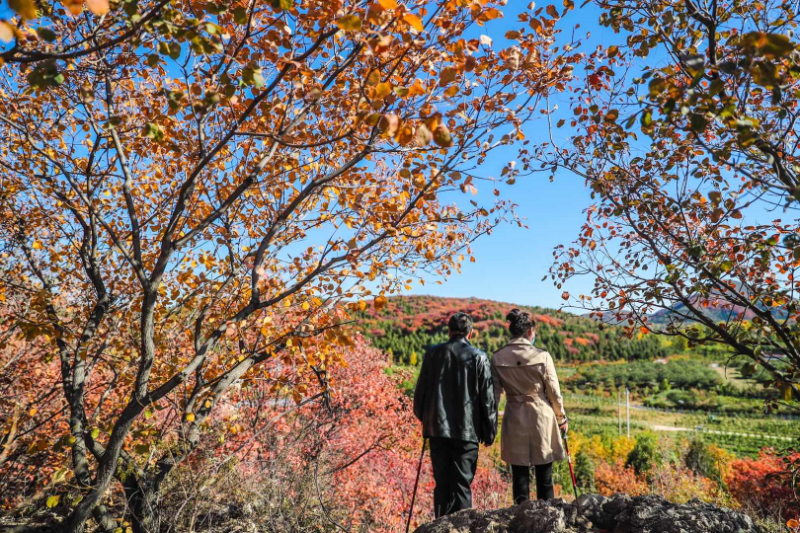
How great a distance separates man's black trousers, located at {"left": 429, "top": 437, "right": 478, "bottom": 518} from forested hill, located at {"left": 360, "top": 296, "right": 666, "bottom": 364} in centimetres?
2397

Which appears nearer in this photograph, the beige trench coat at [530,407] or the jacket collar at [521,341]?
the beige trench coat at [530,407]

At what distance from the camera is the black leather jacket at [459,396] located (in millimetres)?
3717

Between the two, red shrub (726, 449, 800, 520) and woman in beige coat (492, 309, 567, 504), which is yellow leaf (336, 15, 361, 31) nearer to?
woman in beige coat (492, 309, 567, 504)

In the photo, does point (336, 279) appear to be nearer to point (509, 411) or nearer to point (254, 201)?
point (254, 201)

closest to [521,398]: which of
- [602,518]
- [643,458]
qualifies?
[602,518]

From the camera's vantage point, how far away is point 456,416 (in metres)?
3.73

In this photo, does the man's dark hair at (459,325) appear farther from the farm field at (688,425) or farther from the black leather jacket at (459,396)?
the farm field at (688,425)

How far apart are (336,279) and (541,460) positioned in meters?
2.15

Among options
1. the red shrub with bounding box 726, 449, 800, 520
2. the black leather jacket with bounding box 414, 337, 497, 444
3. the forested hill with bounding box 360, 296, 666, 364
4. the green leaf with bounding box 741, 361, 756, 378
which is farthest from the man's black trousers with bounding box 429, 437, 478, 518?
the forested hill with bounding box 360, 296, 666, 364

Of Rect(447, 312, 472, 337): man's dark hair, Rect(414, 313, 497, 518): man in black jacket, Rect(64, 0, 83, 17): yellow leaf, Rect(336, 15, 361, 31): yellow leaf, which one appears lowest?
Rect(414, 313, 497, 518): man in black jacket

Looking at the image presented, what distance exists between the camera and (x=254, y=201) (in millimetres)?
4133

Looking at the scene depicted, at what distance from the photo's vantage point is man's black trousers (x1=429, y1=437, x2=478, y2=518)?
371cm

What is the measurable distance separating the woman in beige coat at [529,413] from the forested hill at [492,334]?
23.9 meters

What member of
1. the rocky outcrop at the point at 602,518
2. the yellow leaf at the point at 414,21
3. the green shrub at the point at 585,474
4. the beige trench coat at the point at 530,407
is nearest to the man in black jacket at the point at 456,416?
the beige trench coat at the point at 530,407
